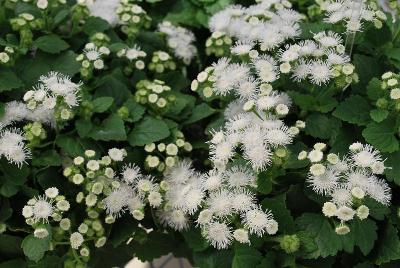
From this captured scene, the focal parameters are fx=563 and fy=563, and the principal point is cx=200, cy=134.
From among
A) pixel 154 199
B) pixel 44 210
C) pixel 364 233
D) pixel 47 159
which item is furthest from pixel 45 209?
pixel 364 233

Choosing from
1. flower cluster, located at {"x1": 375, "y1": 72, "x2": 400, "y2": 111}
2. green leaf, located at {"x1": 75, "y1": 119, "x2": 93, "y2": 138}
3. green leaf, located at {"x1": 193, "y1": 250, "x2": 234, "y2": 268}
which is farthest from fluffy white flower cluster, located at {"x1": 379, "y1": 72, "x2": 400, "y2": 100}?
green leaf, located at {"x1": 75, "y1": 119, "x2": 93, "y2": 138}

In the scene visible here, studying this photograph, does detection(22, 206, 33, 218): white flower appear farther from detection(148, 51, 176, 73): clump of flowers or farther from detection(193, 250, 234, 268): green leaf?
detection(148, 51, 176, 73): clump of flowers

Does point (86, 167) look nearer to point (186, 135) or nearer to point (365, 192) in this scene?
point (186, 135)

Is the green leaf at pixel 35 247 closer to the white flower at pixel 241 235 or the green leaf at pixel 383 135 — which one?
the white flower at pixel 241 235

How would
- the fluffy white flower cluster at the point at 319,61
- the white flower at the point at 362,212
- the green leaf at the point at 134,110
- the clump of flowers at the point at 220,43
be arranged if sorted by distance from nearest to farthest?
the white flower at the point at 362,212 → the fluffy white flower cluster at the point at 319,61 → the green leaf at the point at 134,110 → the clump of flowers at the point at 220,43

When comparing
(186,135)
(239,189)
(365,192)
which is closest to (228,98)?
(186,135)

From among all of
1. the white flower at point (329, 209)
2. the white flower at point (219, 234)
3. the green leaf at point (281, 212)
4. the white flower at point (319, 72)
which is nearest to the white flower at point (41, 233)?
the white flower at point (219, 234)
